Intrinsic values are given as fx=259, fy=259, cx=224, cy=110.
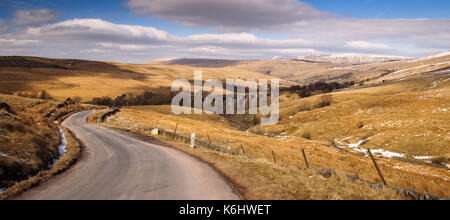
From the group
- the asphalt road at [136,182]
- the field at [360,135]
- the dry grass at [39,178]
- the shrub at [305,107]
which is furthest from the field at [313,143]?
the asphalt road at [136,182]

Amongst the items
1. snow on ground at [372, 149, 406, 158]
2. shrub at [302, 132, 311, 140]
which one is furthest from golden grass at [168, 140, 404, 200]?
shrub at [302, 132, 311, 140]

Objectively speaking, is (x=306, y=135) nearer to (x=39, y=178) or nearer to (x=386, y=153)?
(x=386, y=153)

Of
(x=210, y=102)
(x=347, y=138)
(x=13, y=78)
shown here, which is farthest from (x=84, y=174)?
(x=13, y=78)

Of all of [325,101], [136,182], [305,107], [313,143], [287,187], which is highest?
[287,187]

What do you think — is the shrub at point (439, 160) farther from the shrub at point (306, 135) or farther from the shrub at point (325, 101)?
the shrub at point (325, 101)

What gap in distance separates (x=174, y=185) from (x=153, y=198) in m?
1.77

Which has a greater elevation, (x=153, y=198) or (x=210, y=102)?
(x=153, y=198)

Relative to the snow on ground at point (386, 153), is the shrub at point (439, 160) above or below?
above

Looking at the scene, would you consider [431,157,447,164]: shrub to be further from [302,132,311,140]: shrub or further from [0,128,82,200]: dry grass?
[0,128,82,200]: dry grass

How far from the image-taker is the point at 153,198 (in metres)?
9.01

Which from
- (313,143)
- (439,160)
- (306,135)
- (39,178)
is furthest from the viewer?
(306,135)

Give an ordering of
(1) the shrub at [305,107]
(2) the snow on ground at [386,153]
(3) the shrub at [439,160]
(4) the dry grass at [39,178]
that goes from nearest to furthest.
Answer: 1. (4) the dry grass at [39,178]
2. (3) the shrub at [439,160]
3. (2) the snow on ground at [386,153]
4. (1) the shrub at [305,107]

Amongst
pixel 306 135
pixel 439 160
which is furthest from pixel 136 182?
pixel 306 135
